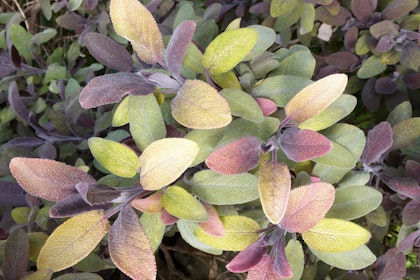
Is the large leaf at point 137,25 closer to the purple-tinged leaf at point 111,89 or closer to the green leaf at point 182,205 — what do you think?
the purple-tinged leaf at point 111,89

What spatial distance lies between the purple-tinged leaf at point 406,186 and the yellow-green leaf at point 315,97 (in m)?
0.24

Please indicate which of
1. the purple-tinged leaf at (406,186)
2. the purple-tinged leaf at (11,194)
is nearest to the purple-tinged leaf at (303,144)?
the purple-tinged leaf at (406,186)

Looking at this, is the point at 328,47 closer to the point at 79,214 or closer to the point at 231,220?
the point at 231,220

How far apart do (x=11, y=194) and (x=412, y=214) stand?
73 centimetres

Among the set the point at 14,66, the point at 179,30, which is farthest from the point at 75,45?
the point at 179,30

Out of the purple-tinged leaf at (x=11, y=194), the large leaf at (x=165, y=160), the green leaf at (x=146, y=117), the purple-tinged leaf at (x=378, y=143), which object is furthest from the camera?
the purple-tinged leaf at (x=11, y=194)

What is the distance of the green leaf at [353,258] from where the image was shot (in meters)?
0.68

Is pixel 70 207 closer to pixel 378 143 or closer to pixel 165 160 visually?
pixel 165 160

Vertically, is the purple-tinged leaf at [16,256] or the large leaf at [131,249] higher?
the large leaf at [131,249]

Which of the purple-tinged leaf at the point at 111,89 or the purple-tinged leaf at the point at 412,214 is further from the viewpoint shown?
the purple-tinged leaf at the point at 412,214

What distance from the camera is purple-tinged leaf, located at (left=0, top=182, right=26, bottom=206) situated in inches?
35.8

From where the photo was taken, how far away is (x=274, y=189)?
569mm

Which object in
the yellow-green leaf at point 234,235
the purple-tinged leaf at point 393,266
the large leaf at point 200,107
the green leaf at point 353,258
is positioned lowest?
the purple-tinged leaf at point 393,266

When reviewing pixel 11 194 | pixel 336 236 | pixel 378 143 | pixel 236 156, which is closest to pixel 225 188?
pixel 236 156
